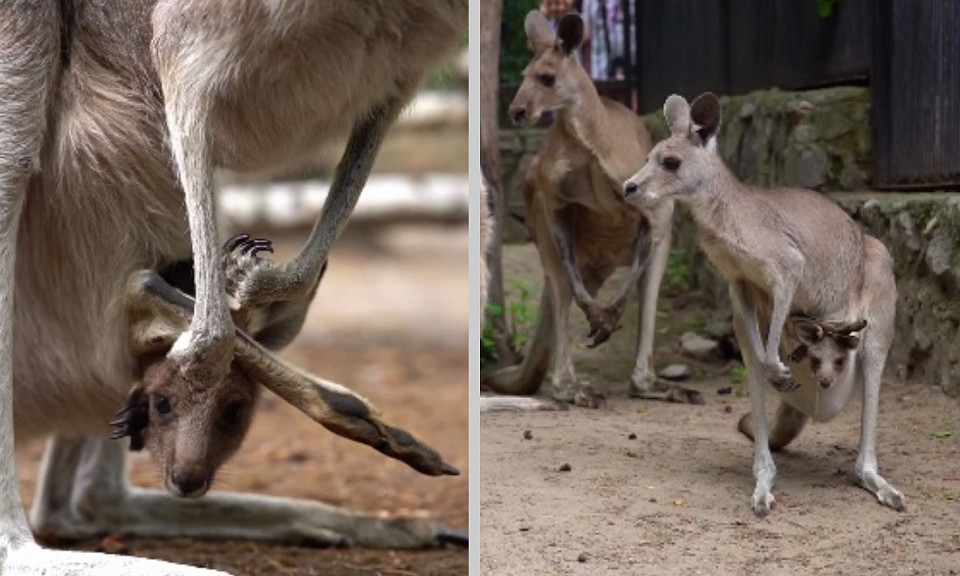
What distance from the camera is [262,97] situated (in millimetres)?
2721

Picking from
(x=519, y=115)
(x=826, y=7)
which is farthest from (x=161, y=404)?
(x=826, y=7)

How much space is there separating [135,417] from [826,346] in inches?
54.7

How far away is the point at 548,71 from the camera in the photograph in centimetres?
312

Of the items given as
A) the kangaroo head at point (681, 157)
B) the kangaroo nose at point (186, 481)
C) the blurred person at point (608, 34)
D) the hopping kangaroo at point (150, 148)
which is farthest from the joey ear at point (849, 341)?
the kangaroo nose at point (186, 481)

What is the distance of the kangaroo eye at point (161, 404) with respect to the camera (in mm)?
2861

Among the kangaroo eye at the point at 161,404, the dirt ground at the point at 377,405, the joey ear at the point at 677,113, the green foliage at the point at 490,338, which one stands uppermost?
the joey ear at the point at 677,113

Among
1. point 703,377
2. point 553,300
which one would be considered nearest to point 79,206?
point 553,300

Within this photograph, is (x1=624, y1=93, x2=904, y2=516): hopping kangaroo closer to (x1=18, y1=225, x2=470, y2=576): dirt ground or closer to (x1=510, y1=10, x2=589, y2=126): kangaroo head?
(x1=510, y1=10, x2=589, y2=126): kangaroo head

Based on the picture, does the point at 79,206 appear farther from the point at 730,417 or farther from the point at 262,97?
the point at 730,417

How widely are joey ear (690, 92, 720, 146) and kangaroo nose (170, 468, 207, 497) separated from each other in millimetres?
1174

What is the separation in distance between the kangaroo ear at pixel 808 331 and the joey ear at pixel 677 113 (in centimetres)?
47

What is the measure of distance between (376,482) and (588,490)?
6.89 feet

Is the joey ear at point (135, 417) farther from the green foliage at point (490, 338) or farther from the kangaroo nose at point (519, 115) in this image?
the kangaroo nose at point (519, 115)

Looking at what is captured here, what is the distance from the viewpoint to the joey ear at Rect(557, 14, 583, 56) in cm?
297
